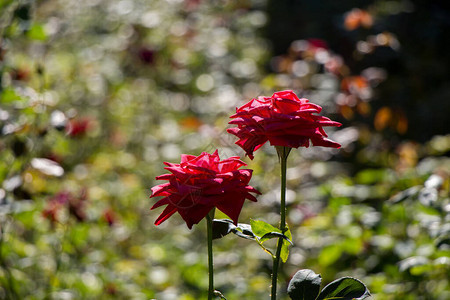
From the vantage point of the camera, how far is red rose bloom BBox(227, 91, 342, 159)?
0.76 m

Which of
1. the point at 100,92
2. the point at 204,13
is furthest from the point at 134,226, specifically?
the point at 204,13

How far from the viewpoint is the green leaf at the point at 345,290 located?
0.78 m

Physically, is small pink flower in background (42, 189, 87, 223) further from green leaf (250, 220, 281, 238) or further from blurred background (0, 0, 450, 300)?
green leaf (250, 220, 281, 238)

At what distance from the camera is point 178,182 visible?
771mm

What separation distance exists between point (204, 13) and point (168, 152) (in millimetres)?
1907

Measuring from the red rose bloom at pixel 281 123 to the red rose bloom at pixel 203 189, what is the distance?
57mm

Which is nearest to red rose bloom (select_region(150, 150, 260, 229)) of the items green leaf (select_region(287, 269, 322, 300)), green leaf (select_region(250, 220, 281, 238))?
green leaf (select_region(250, 220, 281, 238))

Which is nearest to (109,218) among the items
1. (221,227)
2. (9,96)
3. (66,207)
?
(66,207)

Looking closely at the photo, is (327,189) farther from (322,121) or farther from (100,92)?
(100,92)

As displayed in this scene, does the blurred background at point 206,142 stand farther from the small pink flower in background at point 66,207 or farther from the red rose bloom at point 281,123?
the red rose bloom at point 281,123

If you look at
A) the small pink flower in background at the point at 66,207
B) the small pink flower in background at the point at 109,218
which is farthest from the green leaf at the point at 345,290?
the small pink flower in background at the point at 109,218

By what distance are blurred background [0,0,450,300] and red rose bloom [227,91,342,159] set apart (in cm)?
53

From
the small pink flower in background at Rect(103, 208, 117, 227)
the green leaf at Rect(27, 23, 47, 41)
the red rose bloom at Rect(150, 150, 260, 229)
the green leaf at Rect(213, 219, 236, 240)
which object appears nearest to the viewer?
the red rose bloom at Rect(150, 150, 260, 229)

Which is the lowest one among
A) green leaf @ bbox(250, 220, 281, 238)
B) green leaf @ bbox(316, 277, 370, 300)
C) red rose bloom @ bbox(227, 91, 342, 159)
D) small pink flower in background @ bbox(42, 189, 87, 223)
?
green leaf @ bbox(316, 277, 370, 300)
